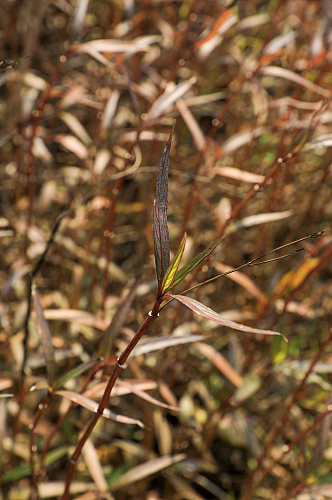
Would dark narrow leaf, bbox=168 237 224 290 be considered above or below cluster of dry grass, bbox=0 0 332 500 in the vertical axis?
above

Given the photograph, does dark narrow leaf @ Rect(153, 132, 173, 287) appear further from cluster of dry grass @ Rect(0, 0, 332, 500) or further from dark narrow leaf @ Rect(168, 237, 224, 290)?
cluster of dry grass @ Rect(0, 0, 332, 500)

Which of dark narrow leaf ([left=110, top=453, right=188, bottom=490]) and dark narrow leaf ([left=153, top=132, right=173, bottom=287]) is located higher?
dark narrow leaf ([left=153, top=132, right=173, bottom=287])

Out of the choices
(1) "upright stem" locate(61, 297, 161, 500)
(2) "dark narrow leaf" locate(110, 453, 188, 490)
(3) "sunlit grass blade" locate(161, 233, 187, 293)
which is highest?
(3) "sunlit grass blade" locate(161, 233, 187, 293)

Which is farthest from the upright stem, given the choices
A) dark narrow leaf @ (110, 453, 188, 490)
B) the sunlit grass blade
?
dark narrow leaf @ (110, 453, 188, 490)

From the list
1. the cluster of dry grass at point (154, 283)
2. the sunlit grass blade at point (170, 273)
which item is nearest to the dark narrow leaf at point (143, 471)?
the cluster of dry grass at point (154, 283)

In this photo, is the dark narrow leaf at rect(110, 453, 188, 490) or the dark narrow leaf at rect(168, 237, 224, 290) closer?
the dark narrow leaf at rect(168, 237, 224, 290)

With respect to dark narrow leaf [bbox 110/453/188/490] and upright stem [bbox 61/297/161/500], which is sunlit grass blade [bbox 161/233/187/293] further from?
dark narrow leaf [bbox 110/453/188/490]

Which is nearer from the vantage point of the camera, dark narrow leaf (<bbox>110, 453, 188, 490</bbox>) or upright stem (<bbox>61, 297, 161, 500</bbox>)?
upright stem (<bbox>61, 297, 161, 500</bbox>)

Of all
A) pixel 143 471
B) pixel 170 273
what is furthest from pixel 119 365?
pixel 143 471

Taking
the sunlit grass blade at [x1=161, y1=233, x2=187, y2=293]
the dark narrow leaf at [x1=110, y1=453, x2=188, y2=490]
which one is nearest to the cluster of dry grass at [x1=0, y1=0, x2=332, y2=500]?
the dark narrow leaf at [x1=110, y1=453, x2=188, y2=490]

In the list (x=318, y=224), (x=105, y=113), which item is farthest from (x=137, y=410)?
(x=318, y=224)
